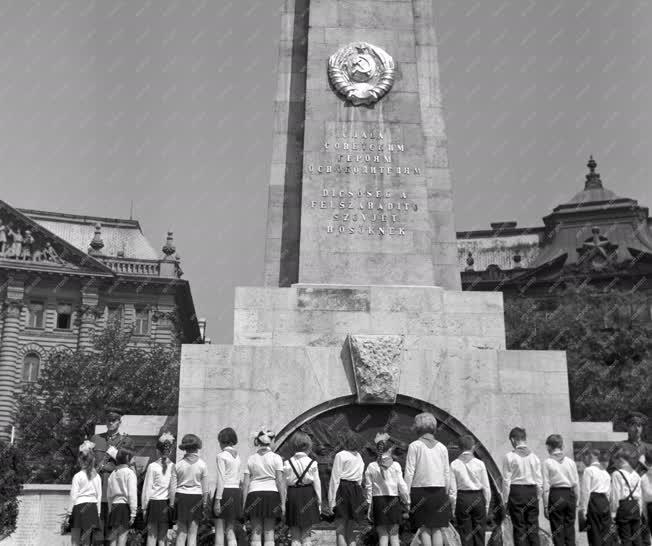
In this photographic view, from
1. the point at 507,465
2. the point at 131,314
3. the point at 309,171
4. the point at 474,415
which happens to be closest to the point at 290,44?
the point at 309,171

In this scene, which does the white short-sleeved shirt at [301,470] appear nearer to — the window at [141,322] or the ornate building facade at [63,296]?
the ornate building facade at [63,296]

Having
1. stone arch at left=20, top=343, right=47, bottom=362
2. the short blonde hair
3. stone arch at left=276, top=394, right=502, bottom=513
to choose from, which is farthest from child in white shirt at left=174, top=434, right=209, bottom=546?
stone arch at left=20, top=343, right=47, bottom=362

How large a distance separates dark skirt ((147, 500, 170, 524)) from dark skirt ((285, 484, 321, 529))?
159 centimetres

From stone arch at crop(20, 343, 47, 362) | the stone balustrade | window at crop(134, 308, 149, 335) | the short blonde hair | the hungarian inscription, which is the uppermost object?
the stone balustrade

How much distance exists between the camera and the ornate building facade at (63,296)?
63.4 m

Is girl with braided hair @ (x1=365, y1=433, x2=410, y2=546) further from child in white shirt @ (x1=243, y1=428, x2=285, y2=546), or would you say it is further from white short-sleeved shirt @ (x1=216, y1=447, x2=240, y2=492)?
white short-sleeved shirt @ (x1=216, y1=447, x2=240, y2=492)

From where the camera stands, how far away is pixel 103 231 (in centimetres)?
7694

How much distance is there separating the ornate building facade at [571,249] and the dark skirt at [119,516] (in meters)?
52.7

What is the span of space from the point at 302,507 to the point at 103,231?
68.6m

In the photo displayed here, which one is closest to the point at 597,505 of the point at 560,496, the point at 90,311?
the point at 560,496

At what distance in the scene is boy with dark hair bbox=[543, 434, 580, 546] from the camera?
461 inches

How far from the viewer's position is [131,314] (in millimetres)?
66062

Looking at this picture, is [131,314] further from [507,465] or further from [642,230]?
[507,465]

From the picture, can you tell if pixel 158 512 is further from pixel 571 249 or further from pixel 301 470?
pixel 571 249
